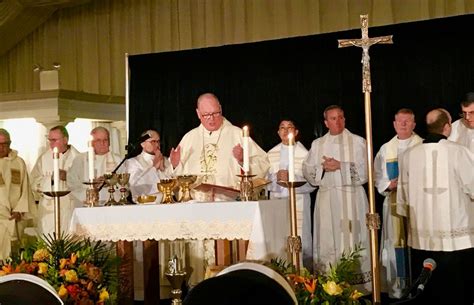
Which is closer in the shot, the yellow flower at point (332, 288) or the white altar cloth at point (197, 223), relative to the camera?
the yellow flower at point (332, 288)

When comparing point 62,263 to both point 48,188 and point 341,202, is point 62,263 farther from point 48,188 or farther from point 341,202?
point 48,188

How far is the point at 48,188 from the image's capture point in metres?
8.48

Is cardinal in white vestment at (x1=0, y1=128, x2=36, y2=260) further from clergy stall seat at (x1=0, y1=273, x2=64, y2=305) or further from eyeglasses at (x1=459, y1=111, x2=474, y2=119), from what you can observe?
clergy stall seat at (x1=0, y1=273, x2=64, y2=305)

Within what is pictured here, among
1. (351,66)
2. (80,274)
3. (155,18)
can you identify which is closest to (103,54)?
(155,18)

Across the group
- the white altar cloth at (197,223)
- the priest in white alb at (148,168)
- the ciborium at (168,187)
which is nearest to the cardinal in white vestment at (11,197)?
the priest in white alb at (148,168)

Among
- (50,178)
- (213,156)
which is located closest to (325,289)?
(213,156)

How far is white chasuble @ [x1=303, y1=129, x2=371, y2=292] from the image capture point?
7.43 m

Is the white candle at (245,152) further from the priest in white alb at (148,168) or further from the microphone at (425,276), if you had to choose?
the priest in white alb at (148,168)

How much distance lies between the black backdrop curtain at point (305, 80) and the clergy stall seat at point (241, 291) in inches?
244

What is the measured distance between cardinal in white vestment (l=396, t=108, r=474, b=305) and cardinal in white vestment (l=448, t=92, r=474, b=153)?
475mm

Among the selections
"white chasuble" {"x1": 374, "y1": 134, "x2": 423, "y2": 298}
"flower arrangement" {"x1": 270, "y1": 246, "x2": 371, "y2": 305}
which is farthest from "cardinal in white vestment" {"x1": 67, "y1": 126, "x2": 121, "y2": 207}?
"flower arrangement" {"x1": 270, "y1": 246, "x2": 371, "y2": 305}

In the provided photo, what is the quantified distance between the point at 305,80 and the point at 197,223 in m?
3.69

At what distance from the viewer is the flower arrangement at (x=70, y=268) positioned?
405 cm

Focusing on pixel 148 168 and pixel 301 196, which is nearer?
pixel 301 196
